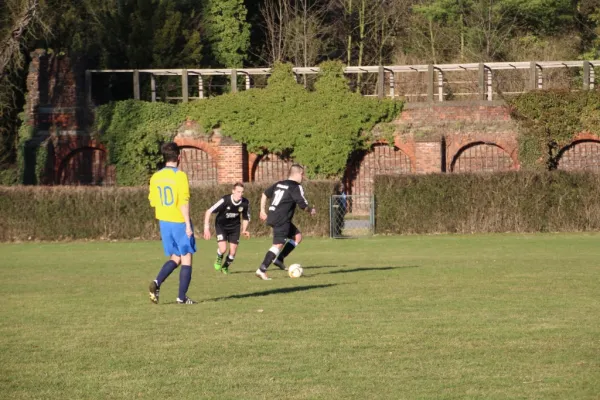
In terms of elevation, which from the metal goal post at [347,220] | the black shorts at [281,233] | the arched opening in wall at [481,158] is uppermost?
the arched opening in wall at [481,158]

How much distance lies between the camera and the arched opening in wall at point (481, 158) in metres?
44.5

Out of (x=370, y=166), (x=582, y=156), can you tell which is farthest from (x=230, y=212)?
(x=582, y=156)

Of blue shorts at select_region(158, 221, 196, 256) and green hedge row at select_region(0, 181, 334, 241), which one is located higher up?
blue shorts at select_region(158, 221, 196, 256)

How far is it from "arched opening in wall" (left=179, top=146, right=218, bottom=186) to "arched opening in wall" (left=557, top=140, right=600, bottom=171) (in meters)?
13.7

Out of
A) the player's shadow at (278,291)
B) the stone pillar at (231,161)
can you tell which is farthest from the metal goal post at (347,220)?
the player's shadow at (278,291)

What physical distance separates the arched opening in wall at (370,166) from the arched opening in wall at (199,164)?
17.8 feet

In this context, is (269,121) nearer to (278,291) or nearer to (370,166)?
(370,166)

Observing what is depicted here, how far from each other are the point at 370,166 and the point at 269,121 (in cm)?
Answer: 444

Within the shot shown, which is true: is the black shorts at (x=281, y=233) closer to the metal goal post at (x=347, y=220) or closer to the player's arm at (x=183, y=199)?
the player's arm at (x=183, y=199)

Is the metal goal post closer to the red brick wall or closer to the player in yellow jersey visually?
the red brick wall

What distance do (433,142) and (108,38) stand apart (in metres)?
15.2

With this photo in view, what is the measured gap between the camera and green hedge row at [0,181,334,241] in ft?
117

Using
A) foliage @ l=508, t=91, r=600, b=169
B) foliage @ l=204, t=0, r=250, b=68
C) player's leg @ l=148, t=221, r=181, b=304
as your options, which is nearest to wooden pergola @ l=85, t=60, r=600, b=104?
foliage @ l=508, t=91, r=600, b=169

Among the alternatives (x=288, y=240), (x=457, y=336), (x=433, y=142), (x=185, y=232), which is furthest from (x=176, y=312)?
(x=433, y=142)
